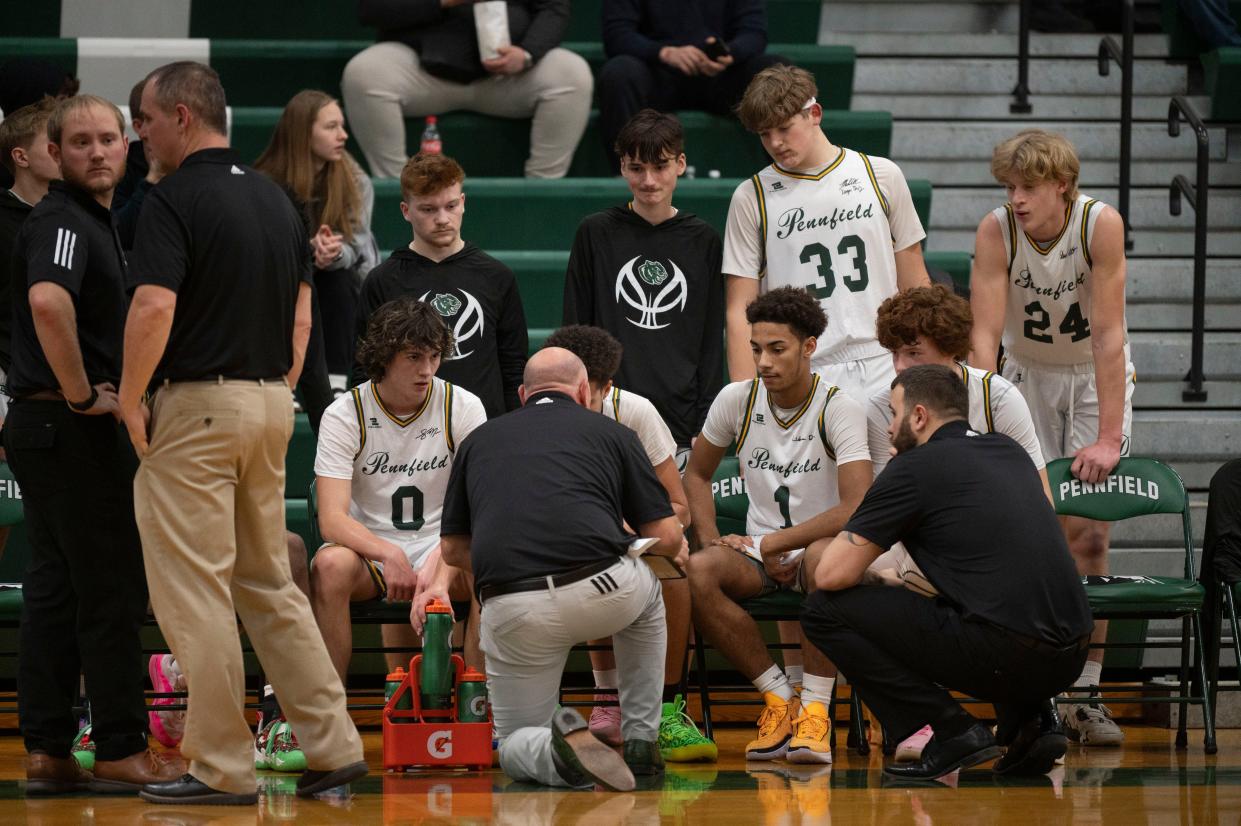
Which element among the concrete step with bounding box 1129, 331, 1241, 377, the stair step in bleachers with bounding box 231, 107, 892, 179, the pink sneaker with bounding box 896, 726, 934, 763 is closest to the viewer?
the pink sneaker with bounding box 896, 726, 934, 763

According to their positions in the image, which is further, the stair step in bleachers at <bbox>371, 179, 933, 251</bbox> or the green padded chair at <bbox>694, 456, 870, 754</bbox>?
the stair step in bleachers at <bbox>371, 179, 933, 251</bbox>

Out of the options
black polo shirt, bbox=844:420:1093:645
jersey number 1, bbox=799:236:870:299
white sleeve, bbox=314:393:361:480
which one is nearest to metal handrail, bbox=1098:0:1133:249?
jersey number 1, bbox=799:236:870:299

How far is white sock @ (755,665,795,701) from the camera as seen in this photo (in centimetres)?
484

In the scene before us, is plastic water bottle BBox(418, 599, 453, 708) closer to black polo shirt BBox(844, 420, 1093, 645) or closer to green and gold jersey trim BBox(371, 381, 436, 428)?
green and gold jersey trim BBox(371, 381, 436, 428)

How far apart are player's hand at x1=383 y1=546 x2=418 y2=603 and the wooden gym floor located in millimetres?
500

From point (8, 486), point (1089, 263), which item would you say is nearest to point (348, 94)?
point (8, 486)

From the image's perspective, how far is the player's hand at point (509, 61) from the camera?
7.10 meters

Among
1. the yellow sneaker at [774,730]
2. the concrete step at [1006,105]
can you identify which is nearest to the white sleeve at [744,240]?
the yellow sneaker at [774,730]

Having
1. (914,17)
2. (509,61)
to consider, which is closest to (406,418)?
(509,61)

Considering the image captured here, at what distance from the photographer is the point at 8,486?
5199 mm

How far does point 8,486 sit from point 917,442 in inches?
112

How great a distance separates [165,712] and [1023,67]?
5.13m

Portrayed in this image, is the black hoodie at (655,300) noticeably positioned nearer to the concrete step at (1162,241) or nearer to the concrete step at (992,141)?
the concrete step at (1162,241)

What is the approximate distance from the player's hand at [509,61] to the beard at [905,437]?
3293 millimetres
